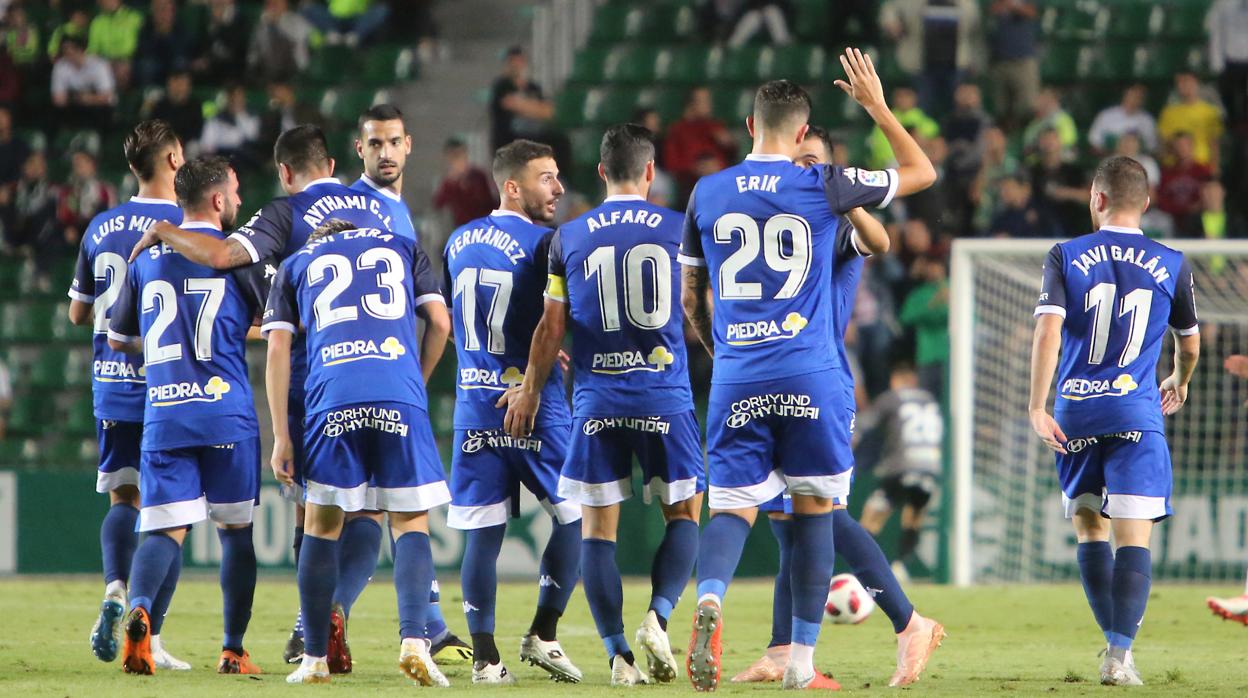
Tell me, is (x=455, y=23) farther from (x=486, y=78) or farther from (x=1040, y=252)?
(x=1040, y=252)

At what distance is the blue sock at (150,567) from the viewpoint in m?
8.17

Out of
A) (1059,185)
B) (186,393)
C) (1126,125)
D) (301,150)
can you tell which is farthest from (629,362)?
(1126,125)

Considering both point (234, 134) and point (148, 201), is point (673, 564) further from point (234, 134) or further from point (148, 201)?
point (234, 134)

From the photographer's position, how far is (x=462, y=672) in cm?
846

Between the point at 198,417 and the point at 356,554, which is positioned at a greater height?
the point at 198,417

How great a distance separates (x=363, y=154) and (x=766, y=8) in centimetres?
1218

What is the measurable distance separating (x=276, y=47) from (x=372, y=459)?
1399cm

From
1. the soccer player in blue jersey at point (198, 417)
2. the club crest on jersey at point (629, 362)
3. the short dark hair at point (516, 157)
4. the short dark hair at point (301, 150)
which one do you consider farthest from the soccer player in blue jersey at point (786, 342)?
the soccer player in blue jersey at point (198, 417)

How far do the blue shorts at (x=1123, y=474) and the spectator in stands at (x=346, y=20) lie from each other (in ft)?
49.0

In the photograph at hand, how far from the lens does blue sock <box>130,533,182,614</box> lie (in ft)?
26.8

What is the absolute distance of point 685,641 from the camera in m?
10.5

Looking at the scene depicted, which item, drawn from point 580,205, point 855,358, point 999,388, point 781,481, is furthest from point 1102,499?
point 580,205

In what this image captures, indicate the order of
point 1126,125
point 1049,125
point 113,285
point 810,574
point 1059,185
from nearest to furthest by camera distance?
1. point 810,574
2. point 113,285
3. point 1059,185
4. point 1049,125
5. point 1126,125

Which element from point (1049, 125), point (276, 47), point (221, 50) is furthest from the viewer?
point (221, 50)
